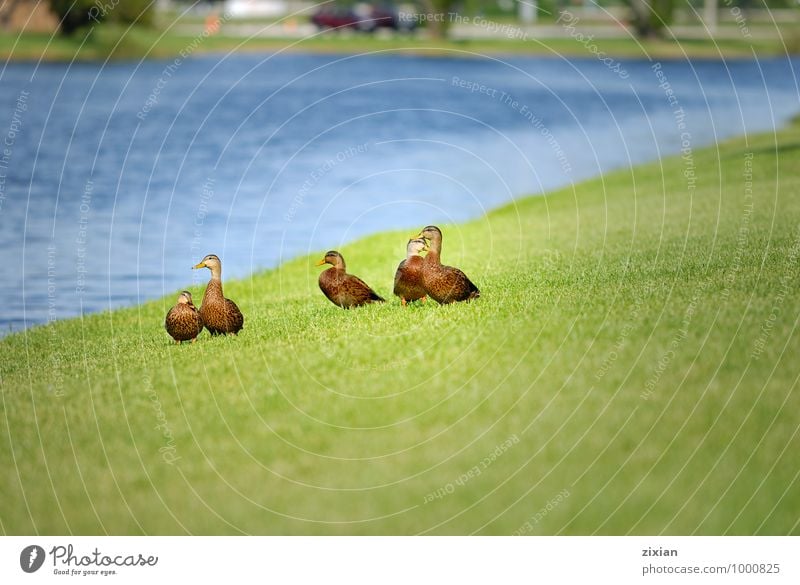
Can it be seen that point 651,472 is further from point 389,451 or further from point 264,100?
point 264,100

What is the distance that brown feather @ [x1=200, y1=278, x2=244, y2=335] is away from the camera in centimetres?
1386

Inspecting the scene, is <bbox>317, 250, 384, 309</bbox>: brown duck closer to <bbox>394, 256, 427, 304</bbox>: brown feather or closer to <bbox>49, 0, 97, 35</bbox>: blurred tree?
<bbox>394, 256, 427, 304</bbox>: brown feather

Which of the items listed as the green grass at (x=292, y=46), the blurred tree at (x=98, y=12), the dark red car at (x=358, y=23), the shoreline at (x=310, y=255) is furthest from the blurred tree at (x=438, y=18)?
the shoreline at (x=310, y=255)

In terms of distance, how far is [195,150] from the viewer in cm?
3566

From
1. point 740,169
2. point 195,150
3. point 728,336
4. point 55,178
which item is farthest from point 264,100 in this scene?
point 728,336

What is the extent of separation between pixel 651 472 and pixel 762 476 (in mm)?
1068

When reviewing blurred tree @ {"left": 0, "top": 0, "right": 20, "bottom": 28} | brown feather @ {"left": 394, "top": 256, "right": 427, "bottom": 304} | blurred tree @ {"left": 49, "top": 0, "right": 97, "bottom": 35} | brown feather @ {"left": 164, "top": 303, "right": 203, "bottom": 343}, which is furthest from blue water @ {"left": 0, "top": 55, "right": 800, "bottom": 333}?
blurred tree @ {"left": 0, "top": 0, "right": 20, "bottom": 28}

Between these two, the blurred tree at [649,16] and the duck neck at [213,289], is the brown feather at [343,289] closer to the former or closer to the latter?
the duck neck at [213,289]

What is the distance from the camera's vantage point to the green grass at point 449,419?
10.5 m

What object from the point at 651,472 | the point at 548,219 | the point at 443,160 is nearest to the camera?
the point at 651,472

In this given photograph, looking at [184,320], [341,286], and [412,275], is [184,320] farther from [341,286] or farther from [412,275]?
[412,275]

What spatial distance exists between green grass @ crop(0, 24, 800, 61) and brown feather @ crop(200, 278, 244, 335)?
41004mm

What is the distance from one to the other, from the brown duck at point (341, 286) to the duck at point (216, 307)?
4.55 ft

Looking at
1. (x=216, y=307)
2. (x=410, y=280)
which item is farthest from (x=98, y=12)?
(x=410, y=280)
